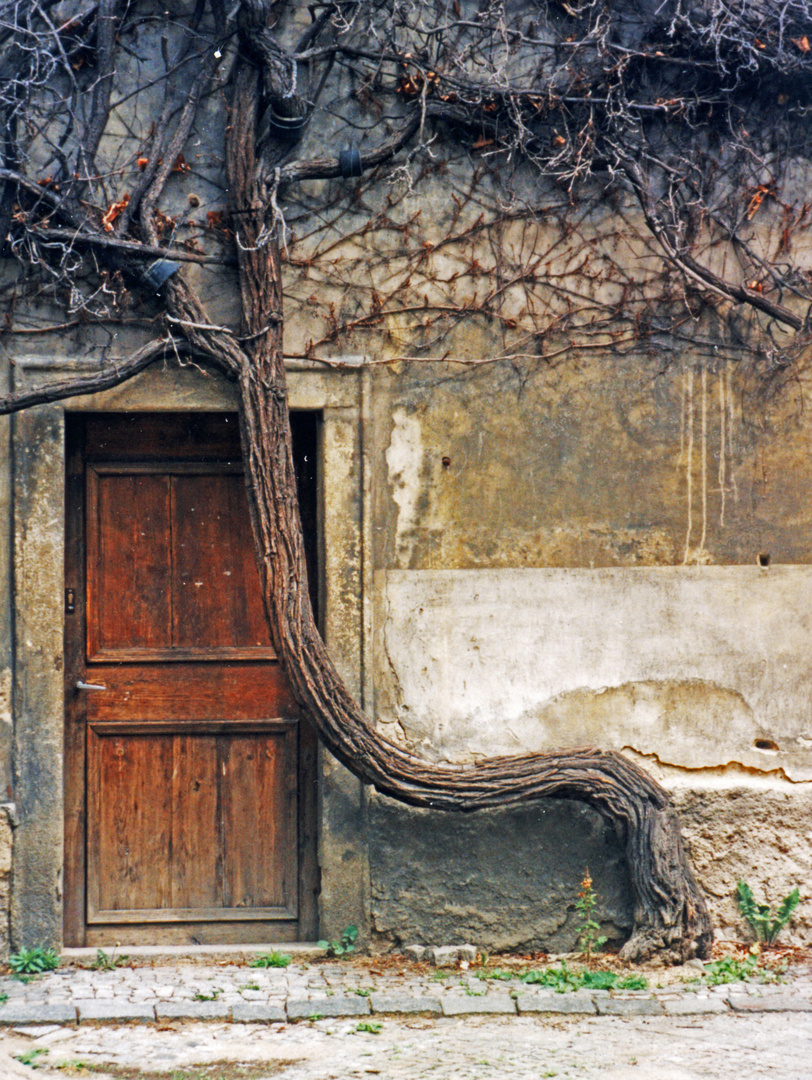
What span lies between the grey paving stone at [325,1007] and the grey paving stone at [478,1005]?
0.30 meters

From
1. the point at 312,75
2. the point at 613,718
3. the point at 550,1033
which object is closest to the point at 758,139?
the point at 312,75

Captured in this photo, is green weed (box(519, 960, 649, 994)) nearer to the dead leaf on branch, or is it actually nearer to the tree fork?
the tree fork

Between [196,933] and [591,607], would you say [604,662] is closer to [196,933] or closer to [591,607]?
[591,607]

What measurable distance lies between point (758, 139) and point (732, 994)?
3565 mm

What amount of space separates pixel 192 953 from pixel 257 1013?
0.72 meters

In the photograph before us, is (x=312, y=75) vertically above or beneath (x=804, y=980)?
above

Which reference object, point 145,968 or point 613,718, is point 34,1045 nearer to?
point 145,968

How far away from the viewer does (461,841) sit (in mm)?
4473

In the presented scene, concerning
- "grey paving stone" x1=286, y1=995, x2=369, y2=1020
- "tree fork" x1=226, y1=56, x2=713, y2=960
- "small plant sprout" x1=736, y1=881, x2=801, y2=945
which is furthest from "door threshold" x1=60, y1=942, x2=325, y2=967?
"small plant sprout" x1=736, y1=881, x2=801, y2=945

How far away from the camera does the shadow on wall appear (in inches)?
176

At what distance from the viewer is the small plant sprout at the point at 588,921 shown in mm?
4352

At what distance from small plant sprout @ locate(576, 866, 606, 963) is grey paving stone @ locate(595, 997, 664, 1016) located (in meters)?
0.37

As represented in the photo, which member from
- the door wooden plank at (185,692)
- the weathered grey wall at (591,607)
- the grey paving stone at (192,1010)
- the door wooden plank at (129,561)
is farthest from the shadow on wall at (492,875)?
the door wooden plank at (129,561)

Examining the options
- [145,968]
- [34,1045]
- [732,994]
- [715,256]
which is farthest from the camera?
[715,256]
